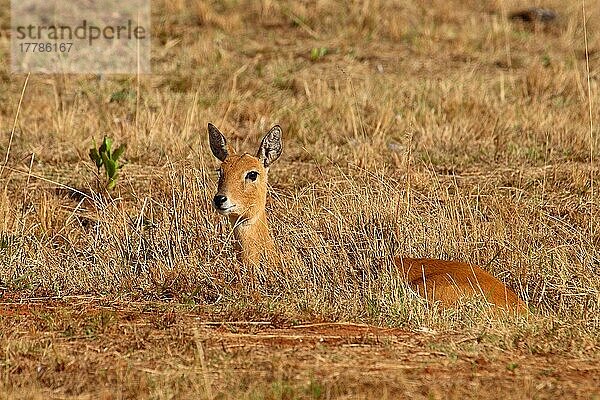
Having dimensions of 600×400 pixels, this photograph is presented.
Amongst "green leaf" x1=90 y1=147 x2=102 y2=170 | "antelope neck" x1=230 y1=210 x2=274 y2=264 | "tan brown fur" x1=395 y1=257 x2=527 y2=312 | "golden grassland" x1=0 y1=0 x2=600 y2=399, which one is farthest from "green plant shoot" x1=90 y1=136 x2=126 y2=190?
"tan brown fur" x1=395 y1=257 x2=527 y2=312

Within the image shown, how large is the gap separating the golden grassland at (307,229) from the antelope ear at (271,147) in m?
0.64

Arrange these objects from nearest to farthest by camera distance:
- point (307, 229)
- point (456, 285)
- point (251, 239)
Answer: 1. point (456, 285)
2. point (251, 239)
3. point (307, 229)

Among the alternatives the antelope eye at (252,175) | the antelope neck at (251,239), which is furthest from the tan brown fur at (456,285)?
the antelope eye at (252,175)

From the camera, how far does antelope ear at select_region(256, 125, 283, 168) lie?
8.55 meters

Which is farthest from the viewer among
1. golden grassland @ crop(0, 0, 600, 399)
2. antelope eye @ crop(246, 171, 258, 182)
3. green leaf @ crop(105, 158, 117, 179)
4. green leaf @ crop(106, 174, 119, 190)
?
green leaf @ crop(106, 174, 119, 190)

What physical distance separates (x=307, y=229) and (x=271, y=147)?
0.72 m

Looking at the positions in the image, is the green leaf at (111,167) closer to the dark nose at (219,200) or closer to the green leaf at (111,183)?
the green leaf at (111,183)

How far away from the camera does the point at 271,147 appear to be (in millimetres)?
8625

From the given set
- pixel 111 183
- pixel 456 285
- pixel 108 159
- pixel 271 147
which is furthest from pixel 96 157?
pixel 456 285

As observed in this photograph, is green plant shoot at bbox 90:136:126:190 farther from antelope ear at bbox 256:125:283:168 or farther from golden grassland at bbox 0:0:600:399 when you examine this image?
antelope ear at bbox 256:125:283:168

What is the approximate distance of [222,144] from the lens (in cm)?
867

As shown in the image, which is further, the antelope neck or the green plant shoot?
the green plant shoot

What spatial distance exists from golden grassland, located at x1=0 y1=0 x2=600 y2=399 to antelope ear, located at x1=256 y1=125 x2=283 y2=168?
0.64m

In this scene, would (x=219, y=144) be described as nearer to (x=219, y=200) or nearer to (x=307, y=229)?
(x=219, y=200)
